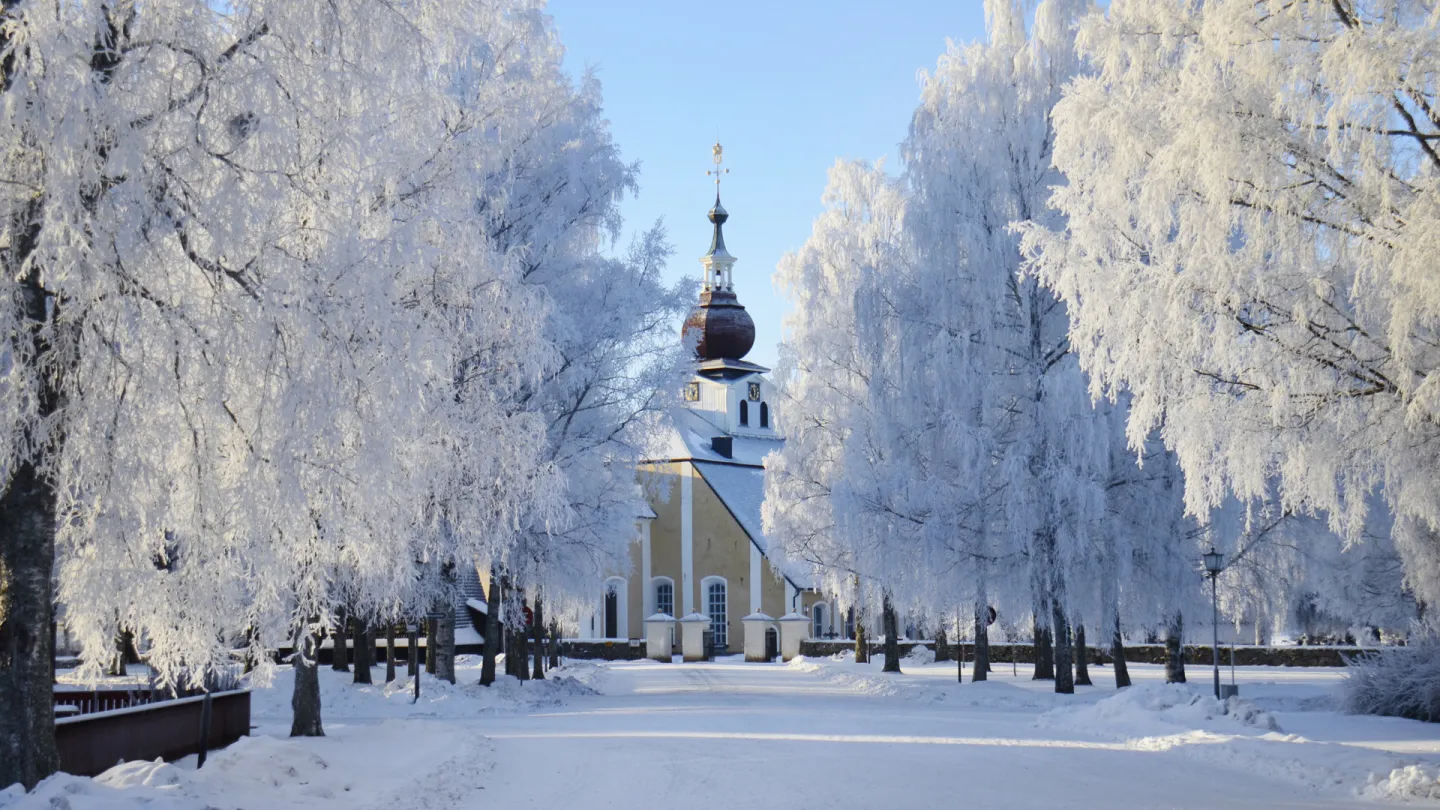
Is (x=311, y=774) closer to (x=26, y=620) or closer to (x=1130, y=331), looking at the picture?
(x=26, y=620)

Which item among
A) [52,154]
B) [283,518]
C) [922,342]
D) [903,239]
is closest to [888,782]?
[283,518]

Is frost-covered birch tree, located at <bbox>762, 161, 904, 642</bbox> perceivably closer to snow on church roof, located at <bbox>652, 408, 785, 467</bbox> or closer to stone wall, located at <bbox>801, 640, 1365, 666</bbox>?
stone wall, located at <bbox>801, 640, 1365, 666</bbox>

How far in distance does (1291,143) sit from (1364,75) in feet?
3.33

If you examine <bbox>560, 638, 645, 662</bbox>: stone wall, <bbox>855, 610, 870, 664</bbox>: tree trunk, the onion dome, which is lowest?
<bbox>560, 638, 645, 662</bbox>: stone wall

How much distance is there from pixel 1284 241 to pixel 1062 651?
514 inches

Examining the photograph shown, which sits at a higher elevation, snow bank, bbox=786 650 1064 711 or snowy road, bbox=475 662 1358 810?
snowy road, bbox=475 662 1358 810

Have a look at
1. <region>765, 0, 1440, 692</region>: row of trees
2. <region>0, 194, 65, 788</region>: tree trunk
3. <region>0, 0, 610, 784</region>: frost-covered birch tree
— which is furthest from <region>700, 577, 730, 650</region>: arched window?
<region>0, 194, 65, 788</region>: tree trunk

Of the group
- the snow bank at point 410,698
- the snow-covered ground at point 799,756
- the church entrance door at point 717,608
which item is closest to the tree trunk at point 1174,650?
the snow-covered ground at point 799,756

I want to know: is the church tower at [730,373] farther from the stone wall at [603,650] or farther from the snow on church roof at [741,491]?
the stone wall at [603,650]

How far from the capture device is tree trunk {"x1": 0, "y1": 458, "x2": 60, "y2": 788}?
8.13m

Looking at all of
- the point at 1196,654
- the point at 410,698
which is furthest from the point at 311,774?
the point at 1196,654

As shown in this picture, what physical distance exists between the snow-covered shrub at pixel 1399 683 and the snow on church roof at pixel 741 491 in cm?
3364

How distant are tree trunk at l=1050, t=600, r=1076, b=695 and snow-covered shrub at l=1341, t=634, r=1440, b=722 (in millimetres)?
4262

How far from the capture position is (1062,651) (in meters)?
22.3
